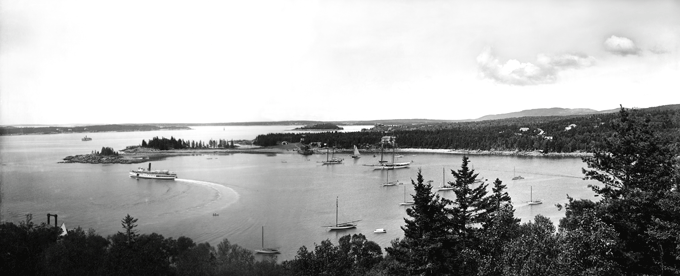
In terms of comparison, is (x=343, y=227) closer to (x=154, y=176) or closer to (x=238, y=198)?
(x=238, y=198)

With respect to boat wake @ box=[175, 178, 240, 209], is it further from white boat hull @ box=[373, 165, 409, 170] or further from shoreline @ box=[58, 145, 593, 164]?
white boat hull @ box=[373, 165, 409, 170]

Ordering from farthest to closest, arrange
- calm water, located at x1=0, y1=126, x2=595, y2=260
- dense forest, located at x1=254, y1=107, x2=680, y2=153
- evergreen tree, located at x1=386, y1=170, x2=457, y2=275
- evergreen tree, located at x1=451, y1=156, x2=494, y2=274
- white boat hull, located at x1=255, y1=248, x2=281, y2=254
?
dense forest, located at x1=254, y1=107, x2=680, y2=153 < calm water, located at x1=0, y1=126, x2=595, y2=260 < white boat hull, located at x1=255, y1=248, x2=281, y2=254 < evergreen tree, located at x1=451, y1=156, x2=494, y2=274 < evergreen tree, located at x1=386, y1=170, x2=457, y2=275

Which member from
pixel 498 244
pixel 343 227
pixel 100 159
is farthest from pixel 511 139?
pixel 498 244

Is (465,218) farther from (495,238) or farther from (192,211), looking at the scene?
(192,211)

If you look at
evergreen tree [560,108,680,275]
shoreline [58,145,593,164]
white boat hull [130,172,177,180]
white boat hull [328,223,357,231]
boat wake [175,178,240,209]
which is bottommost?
white boat hull [328,223,357,231]

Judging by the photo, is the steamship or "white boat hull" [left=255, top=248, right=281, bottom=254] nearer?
"white boat hull" [left=255, top=248, right=281, bottom=254]

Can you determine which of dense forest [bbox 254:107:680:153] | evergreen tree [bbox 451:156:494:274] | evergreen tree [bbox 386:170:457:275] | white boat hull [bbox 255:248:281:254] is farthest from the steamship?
dense forest [bbox 254:107:680:153]

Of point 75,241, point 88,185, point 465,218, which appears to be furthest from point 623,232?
point 88,185
